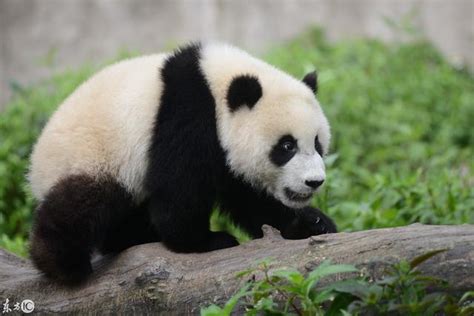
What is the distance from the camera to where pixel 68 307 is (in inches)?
166

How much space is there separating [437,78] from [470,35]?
253 cm

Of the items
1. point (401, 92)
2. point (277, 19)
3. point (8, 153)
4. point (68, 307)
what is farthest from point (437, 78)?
point (68, 307)

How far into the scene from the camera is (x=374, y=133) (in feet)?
29.8

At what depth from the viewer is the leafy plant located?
304 centimetres

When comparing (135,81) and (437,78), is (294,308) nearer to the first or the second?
(135,81)

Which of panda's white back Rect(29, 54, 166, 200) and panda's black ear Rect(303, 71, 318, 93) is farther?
panda's black ear Rect(303, 71, 318, 93)

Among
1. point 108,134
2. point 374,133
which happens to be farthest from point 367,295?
point 374,133

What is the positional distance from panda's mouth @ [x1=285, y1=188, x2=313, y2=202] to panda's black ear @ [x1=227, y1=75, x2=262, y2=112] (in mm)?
537

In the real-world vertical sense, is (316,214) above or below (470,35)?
below

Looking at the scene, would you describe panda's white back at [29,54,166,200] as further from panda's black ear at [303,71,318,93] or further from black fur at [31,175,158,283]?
panda's black ear at [303,71,318,93]

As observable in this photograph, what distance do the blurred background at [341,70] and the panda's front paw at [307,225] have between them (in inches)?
29.9

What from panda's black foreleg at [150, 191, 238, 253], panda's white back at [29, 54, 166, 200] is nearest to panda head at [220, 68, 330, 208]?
panda's black foreleg at [150, 191, 238, 253]

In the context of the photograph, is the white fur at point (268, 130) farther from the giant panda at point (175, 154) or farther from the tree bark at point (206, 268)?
the tree bark at point (206, 268)

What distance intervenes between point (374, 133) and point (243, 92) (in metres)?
4.88
